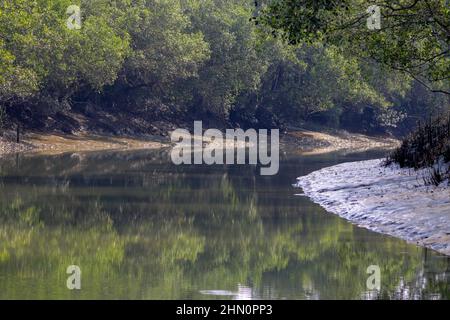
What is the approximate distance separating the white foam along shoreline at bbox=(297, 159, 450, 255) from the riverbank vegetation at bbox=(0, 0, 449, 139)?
8.88m

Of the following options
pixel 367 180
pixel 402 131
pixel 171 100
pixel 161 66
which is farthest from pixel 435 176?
pixel 402 131

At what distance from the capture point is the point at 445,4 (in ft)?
91.8

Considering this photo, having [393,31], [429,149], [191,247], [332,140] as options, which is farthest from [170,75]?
[191,247]

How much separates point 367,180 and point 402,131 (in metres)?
75.8

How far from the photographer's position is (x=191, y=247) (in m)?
18.7

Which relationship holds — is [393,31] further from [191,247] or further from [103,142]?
[103,142]

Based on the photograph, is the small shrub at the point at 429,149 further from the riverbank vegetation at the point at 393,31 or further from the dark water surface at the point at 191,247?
the dark water surface at the point at 191,247

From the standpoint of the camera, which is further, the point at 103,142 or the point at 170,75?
the point at 170,75

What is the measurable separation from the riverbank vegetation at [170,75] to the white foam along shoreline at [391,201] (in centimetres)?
888

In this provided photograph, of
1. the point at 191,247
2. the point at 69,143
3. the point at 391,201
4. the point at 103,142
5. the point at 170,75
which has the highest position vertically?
the point at 170,75

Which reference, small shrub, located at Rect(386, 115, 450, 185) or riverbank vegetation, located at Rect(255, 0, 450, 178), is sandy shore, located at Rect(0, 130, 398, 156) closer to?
small shrub, located at Rect(386, 115, 450, 185)

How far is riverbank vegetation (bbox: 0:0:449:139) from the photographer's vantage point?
55906 millimetres

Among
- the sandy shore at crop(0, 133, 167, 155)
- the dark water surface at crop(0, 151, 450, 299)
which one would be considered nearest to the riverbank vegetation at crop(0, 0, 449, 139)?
the sandy shore at crop(0, 133, 167, 155)

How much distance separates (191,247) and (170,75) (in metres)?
54.3
